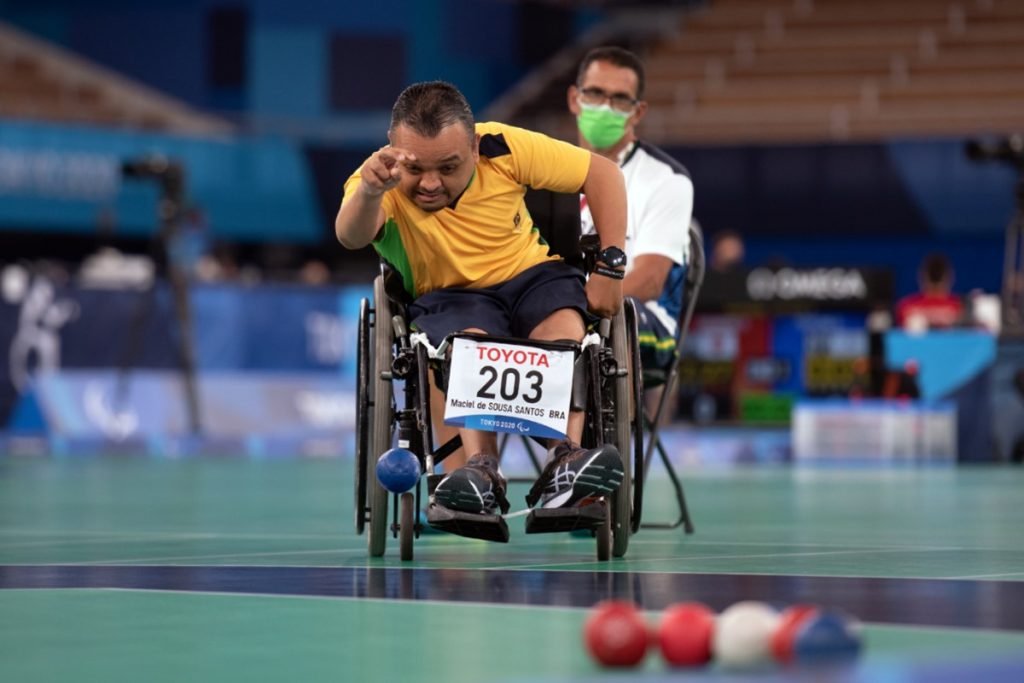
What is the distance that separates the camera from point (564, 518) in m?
4.38

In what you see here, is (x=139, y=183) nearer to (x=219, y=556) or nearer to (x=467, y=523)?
(x=219, y=556)

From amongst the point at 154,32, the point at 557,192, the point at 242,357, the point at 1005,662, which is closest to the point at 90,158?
the point at 154,32

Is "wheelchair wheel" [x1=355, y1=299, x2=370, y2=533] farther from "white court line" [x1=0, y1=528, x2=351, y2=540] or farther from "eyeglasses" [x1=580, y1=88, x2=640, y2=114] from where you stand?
"eyeglasses" [x1=580, y1=88, x2=640, y2=114]

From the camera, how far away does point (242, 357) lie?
1373cm

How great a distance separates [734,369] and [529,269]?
435 inches

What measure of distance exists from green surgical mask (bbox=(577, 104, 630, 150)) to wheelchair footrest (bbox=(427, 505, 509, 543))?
2159mm

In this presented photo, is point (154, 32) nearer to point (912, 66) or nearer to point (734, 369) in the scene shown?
point (912, 66)

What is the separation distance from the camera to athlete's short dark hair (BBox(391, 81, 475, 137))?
4.53 meters

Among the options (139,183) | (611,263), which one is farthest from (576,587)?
(139,183)

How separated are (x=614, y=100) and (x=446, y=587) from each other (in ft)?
8.71

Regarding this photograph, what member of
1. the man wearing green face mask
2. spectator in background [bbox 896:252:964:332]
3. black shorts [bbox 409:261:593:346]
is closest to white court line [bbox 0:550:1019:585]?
black shorts [bbox 409:261:593:346]

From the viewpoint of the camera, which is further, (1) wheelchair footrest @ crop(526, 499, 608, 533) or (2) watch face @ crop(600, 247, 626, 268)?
(2) watch face @ crop(600, 247, 626, 268)

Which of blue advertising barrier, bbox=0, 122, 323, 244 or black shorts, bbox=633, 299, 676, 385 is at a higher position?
blue advertising barrier, bbox=0, 122, 323, 244

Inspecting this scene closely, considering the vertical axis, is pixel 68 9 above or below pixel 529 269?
above
